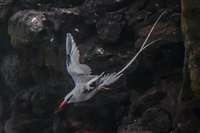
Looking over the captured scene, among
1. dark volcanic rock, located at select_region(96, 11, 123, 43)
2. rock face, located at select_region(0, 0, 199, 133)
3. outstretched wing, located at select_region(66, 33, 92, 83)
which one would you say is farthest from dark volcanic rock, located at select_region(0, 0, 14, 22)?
outstretched wing, located at select_region(66, 33, 92, 83)

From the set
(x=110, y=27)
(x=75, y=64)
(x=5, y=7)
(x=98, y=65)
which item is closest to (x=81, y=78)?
(x=75, y=64)

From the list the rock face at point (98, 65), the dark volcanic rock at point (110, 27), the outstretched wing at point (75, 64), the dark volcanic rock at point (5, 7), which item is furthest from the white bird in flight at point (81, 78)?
the dark volcanic rock at point (5, 7)

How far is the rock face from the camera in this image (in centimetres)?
468

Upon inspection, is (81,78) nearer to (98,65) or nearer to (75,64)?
(75,64)

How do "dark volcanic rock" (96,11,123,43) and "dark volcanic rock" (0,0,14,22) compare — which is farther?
"dark volcanic rock" (0,0,14,22)

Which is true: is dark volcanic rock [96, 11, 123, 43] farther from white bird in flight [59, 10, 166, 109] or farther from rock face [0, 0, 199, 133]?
white bird in flight [59, 10, 166, 109]

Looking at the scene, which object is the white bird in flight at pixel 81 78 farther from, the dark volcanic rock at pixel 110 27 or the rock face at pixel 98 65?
the dark volcanic rock at pixel 110 27

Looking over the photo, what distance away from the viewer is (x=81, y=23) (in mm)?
6355

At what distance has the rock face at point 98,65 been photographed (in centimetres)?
468

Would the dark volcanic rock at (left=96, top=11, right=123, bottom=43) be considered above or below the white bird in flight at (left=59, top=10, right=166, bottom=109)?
above

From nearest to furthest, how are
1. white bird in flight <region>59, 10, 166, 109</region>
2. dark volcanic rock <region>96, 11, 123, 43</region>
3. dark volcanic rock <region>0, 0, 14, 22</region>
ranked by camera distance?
white bird in flight <region>59, 10, 166, 109</region> < dark volcanic rock <region>96, 11, 123, 43</region> < dark volcanic rock <region>0, 0, 14, 22</region>

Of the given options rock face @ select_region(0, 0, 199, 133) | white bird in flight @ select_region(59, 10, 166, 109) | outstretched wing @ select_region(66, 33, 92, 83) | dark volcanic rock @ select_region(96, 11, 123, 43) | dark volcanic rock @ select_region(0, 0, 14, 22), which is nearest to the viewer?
white bird in flight @ select_region(59, 10, 166, 109)

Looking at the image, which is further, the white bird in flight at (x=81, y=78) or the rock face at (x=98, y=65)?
the rock face at (x=98, y=65)

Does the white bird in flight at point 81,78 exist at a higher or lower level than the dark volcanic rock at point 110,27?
lower
